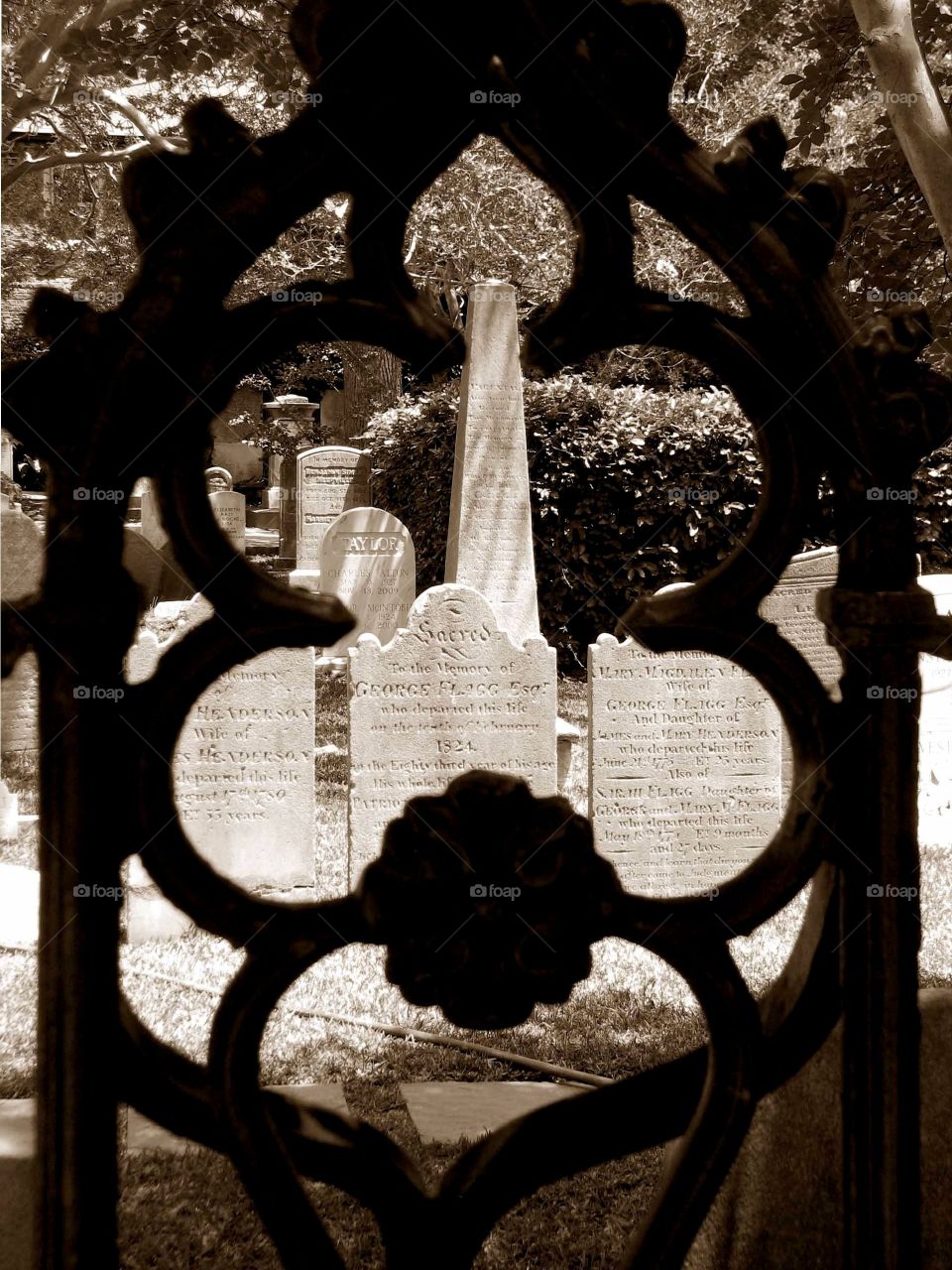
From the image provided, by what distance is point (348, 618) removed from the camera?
0.80 meters

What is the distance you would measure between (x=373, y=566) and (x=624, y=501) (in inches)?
146

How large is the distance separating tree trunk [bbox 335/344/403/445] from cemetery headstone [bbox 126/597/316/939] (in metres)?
15.8

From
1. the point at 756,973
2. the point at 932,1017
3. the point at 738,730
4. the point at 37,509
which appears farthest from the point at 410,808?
the point at 37,509

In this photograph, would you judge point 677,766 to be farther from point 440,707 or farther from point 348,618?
point 348,618

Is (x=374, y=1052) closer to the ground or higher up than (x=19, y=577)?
closer to the ground

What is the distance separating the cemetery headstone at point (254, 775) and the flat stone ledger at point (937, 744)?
12.4ft

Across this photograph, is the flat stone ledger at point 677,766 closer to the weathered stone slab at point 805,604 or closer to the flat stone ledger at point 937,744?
the weathered stone slab at point 805,604

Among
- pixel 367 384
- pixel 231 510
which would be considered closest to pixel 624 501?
pixel 231 510

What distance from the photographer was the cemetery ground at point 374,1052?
323 centimetres

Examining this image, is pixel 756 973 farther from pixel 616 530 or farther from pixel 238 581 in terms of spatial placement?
pixel 616 530

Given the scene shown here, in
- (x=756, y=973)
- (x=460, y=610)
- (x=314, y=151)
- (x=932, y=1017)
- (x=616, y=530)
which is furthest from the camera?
(x=616, y=530)

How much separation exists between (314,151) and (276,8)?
906cm

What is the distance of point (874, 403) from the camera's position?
79 centimetres

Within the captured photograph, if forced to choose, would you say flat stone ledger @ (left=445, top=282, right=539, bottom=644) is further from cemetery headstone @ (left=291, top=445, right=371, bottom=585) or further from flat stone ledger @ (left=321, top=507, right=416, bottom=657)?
cemetery headstone @ (left=291, top=445, right=371, bottom=585)
